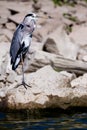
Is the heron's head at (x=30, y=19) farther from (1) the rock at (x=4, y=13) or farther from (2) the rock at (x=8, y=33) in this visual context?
(1) the rock at (x=4, y=13)

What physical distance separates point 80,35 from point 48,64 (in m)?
4.40

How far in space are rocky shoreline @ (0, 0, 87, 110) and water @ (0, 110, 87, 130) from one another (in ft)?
0.84

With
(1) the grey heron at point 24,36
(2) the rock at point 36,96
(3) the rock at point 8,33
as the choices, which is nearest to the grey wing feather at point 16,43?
(1) the grey heron at point 24,36

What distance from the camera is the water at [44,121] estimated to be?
1027 cm

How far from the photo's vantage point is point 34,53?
46.9ft

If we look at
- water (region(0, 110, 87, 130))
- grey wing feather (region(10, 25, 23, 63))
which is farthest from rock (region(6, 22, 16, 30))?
water (region(0, 110, 87, 130))

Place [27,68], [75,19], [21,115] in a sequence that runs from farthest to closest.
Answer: [75,19]
[27,68]
[21,115]

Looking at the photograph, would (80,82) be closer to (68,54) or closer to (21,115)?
(21,115)

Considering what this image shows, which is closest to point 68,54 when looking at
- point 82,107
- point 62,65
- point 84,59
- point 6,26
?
point 84,59

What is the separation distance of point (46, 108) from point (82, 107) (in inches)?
29.2

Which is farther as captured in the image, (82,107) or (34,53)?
(34,53)

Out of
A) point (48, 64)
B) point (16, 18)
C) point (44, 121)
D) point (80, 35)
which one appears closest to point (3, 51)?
point (48, 64)

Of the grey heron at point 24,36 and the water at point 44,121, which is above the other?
the grey heron at point 24,36

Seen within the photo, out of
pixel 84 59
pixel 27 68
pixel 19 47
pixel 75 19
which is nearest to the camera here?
pixel 19 47
